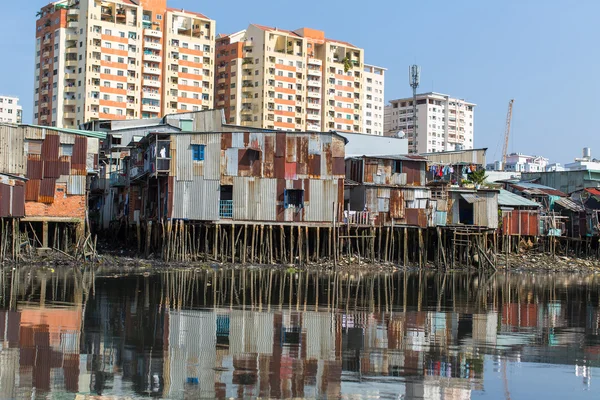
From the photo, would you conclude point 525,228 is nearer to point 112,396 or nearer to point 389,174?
point 389,174

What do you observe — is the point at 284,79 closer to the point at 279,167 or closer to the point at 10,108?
the point at 279,167

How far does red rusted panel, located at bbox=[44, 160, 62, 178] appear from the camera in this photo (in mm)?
44875

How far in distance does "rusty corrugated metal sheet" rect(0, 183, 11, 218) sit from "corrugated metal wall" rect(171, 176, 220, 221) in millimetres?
9556

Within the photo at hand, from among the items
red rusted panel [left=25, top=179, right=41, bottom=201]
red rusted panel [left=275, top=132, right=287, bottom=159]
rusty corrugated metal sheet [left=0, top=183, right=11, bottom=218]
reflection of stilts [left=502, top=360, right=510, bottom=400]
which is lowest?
reflection of stilts [left=502, top=360, right=510, bottom=400]

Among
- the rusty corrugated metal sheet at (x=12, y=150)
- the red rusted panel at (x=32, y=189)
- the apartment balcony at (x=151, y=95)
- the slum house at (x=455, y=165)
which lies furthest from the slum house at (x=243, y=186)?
the apartment balcony at (x=151, y=95)

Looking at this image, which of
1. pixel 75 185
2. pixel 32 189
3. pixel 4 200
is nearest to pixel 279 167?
pixel 75 185

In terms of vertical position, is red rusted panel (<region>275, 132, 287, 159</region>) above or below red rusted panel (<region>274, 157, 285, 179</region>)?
above

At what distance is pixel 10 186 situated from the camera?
130 ft

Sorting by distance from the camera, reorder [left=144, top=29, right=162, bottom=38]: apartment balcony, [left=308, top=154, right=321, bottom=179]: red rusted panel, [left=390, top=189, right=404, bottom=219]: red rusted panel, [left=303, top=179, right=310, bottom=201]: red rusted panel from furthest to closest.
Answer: [left=144, top=29, right=162, bottom=38]: apartment balcony → [left=390, top=189, right=404, bottom=219]: red rusted panel → [left=308, top=154, right=321, bottom=179]: red rusted panel → [left=303, top=179, right=310, bottom=201]: red rusted panel

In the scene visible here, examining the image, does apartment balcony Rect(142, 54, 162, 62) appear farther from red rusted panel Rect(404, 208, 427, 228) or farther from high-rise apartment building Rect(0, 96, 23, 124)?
high-rise apartment building Rect(0, 96, 23, 124)

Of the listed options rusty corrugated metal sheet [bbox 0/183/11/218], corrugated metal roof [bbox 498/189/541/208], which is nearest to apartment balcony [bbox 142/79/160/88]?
corrugated metal roof [bbox 498/189/541/208]

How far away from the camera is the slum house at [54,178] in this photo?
145 feet

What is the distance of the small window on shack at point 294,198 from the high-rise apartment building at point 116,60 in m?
49.0

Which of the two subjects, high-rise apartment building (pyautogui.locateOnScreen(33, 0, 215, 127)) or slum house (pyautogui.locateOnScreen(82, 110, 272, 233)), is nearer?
slum house (pyautogui.locateOnScreen(82, 110, 272, 233))
